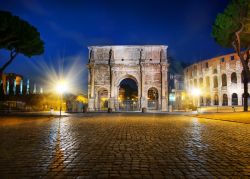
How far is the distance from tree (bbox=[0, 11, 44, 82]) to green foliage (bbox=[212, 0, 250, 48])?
20.2 m

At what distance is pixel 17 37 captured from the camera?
2631 cm

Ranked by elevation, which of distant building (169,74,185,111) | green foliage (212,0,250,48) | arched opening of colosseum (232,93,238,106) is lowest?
arched opening of colosseum (232,93,238,106)

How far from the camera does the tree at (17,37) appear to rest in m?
24.6

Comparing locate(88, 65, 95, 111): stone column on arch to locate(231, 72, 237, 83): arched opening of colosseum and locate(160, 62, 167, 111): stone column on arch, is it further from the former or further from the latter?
locate(231, 72, 237, 83): arched opening of colosseum

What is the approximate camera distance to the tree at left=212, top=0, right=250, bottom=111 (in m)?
20.0

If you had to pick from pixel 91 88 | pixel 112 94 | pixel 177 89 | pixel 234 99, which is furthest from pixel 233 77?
pixel 91 88

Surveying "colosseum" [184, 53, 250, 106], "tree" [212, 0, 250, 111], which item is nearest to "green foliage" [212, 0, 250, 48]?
"tree" [212, 0, 250, 111]

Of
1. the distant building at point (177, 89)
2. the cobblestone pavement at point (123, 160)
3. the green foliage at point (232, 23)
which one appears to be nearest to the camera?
the cobblestone pavement at point (123, 160)

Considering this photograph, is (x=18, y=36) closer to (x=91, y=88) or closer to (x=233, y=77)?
(x=91, y=88)

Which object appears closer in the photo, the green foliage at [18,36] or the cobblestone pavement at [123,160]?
the cobblestone pavement at [123,160]

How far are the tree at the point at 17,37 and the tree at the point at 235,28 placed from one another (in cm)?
2015

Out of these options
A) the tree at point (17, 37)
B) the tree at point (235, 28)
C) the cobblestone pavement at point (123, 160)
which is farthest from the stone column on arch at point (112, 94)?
the cobblestone pavement at point (123, 160)

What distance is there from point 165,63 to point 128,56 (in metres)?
5.95

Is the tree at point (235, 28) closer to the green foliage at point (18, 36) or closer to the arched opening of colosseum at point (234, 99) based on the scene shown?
the arched opening of colosseum at point (234, 99)
